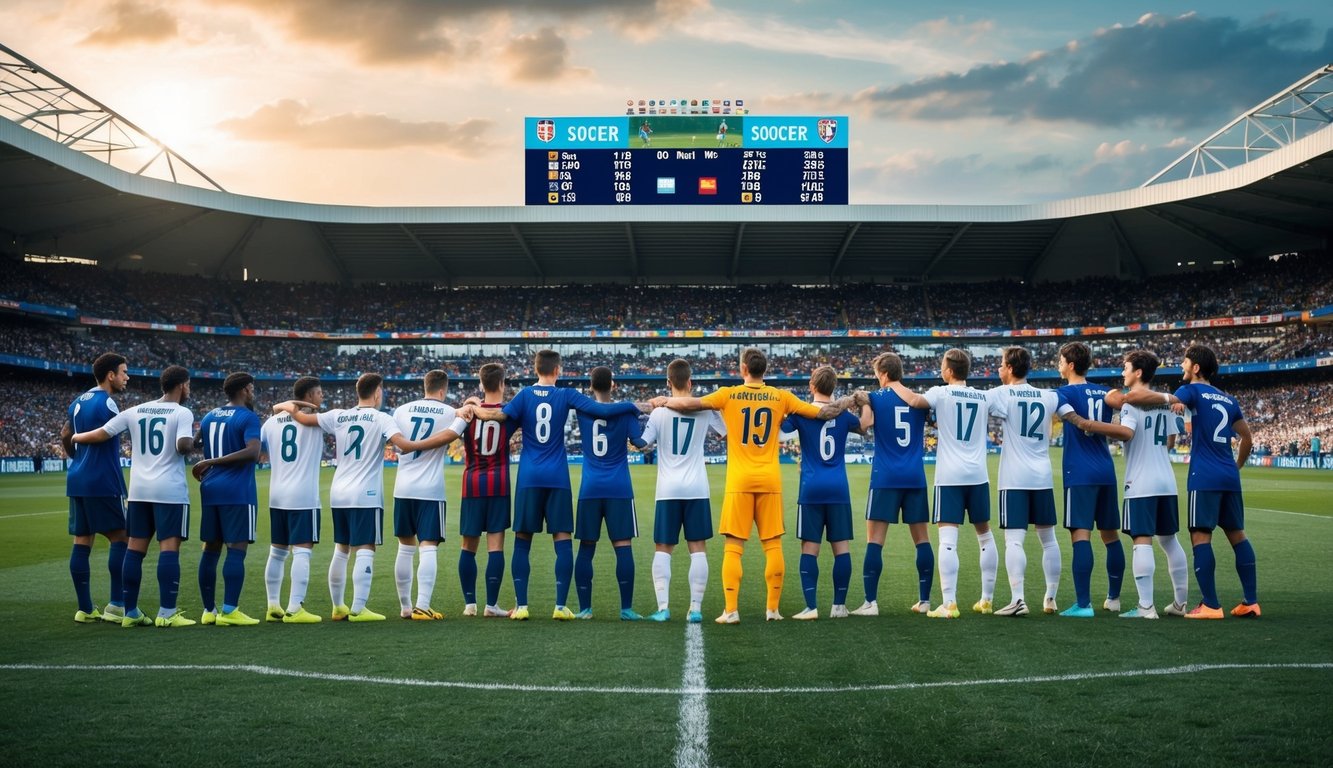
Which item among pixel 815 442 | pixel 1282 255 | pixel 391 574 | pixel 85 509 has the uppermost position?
pixel 1282 255

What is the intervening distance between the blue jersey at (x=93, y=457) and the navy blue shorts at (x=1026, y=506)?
774cm

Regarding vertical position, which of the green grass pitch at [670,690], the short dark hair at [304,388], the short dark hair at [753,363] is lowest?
the green grass pitch at [670,690]

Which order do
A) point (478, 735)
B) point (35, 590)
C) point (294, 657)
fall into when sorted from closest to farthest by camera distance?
point (478, 735) < point (294, 657) < point (35, 590)

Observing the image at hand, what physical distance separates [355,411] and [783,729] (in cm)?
521

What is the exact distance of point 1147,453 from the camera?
8.54 metres

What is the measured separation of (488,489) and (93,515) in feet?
11.5

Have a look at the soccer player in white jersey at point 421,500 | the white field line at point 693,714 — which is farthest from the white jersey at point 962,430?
the soccer player in white jersey at point 421,500

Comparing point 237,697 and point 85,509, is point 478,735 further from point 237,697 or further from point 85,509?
point 85,509

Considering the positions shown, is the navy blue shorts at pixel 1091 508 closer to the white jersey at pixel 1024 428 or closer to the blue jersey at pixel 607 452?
the white jersey at pixel 1024 428

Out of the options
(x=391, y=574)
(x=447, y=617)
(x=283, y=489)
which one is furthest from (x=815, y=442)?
(x=391, y=574)

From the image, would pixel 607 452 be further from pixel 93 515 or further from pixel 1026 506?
pixel 93 515

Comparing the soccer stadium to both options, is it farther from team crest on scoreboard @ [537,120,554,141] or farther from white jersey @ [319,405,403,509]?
team crest on scoreboard @ [537,120,554,141]

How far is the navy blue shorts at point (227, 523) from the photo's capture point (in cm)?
849

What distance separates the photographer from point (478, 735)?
499 centimetres
